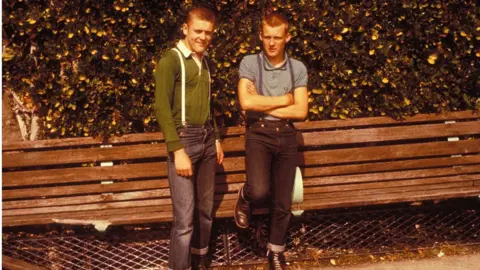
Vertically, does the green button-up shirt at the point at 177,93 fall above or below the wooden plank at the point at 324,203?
above

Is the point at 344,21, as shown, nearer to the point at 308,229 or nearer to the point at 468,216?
the point at 308,229

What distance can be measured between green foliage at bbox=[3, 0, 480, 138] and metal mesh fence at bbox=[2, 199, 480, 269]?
1062 millimetres

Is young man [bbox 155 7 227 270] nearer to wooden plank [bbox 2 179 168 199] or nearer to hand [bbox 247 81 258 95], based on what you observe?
hand [bbox 247 81 258 95]

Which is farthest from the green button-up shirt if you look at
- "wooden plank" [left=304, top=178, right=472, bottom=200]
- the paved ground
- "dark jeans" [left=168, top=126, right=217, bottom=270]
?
the paved ground

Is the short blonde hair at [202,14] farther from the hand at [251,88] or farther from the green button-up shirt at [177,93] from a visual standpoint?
the hand at [251,88]

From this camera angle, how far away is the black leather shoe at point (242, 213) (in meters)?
3.80

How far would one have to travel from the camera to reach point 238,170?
4.17 m

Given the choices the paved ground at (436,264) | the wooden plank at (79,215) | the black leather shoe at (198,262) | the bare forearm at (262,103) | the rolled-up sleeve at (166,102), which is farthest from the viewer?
the paved ground at (436,264)

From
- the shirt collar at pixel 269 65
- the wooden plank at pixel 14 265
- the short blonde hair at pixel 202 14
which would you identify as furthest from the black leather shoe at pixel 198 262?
the short blonde hair at pixel 202 14

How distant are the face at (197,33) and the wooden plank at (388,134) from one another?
1.48 metres

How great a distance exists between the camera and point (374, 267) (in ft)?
13.8

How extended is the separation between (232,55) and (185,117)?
113 centimetres

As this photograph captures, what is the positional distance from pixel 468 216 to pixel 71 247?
4154 mm

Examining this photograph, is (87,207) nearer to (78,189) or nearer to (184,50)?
(78,189)
